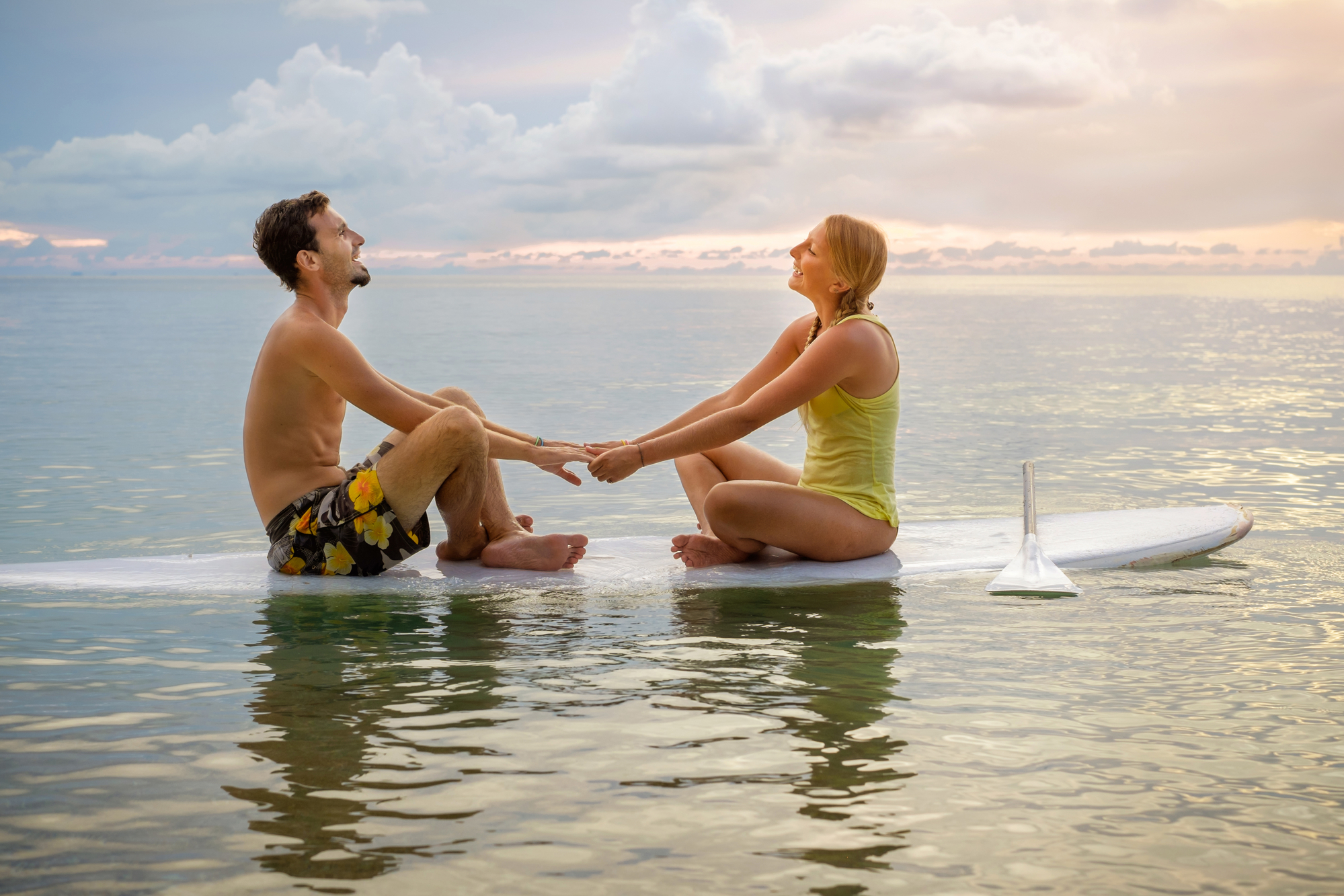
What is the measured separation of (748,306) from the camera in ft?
235

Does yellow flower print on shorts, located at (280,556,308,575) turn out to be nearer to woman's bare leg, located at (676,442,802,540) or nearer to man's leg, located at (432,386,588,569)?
man's leg, located at (432,386,588,569)

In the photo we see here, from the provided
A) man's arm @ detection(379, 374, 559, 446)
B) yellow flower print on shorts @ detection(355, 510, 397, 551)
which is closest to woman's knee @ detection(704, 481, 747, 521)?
man's arm @ detection(379, 374, 559, 446)

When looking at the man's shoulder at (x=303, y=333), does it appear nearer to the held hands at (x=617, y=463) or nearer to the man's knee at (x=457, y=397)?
the man's knee at (x=457, y=397)

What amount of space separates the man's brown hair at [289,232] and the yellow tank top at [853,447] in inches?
98.3

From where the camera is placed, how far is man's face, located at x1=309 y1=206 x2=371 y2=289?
206 inches

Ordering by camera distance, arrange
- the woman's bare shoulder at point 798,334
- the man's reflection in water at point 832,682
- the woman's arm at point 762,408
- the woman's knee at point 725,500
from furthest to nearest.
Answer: the woman's bare shoulder at point 798,334 → the woman's knee at point 725,500 → the woman's arm at point 762,408 → the man's reflection in water at point 832,682

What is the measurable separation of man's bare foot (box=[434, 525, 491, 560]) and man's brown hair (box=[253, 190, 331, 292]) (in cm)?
150

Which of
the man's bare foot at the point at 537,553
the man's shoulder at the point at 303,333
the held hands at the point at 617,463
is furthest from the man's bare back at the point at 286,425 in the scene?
the held hands at the point at 617,463

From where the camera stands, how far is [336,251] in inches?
207

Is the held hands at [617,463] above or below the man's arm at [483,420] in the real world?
below

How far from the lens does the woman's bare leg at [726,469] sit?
235 inches

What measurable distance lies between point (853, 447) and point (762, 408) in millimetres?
558

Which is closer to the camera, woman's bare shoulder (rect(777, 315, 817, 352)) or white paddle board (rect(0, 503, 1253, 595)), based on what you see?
white paddle board (rect(0, 503, 1253, 595))

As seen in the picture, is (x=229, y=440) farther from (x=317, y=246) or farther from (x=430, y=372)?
(x=430, y=372)
